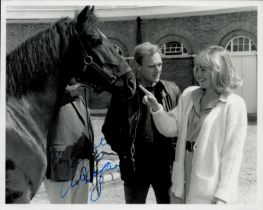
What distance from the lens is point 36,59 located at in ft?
5.78

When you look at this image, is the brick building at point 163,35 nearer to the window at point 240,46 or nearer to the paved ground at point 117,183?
the window at point 240,46

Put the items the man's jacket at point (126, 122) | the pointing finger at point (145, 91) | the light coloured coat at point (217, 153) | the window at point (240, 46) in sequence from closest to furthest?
the light coloured coat at point (217, 153), the pointing finger at point (145, 91), the man's jacket at point (126, 122), the window at point (240, 46)

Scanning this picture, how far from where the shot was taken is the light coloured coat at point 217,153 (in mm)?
1625

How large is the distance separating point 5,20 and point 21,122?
664 mm

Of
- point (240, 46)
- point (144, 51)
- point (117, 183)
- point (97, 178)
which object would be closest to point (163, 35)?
point (240, 46)

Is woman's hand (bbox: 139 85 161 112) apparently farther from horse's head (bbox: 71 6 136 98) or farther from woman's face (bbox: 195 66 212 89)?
woman's face (bbox: 195 66 212 89)

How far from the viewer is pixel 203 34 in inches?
169

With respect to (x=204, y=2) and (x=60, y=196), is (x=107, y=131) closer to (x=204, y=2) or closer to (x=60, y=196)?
(x=60, y=196)

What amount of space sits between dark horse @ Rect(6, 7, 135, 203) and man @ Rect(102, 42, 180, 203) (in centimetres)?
14

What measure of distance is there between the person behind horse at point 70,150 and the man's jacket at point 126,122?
137 mm

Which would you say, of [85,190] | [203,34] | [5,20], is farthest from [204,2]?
[203,34]

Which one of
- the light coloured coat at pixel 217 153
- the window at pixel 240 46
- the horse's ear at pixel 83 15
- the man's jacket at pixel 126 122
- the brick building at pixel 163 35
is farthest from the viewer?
the window at pixel 240 46

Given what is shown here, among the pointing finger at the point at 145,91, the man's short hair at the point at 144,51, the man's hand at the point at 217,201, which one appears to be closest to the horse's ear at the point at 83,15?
the man's short hair at the point at 144,51

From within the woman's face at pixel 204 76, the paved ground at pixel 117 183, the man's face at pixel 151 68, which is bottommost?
the paved ground at pixel 117 183
